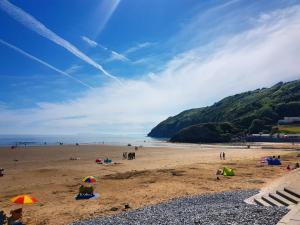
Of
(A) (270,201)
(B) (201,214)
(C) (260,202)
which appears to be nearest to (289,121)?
(C) (260,202)

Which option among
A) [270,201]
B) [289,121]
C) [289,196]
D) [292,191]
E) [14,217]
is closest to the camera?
[14,217]

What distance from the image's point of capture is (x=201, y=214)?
16281mm

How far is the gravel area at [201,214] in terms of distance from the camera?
14602 millimetres

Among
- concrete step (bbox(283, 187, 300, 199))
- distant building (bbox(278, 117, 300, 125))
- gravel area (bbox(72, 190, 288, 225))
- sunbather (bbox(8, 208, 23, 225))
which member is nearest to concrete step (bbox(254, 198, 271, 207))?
gravel area (bbox(72, 190, 288, 225))

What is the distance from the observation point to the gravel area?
1460 cm

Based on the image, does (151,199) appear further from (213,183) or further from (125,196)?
(213,183)

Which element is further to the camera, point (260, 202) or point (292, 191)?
point (260, 202)

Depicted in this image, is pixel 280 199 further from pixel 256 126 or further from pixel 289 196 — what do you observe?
pixel 256 126

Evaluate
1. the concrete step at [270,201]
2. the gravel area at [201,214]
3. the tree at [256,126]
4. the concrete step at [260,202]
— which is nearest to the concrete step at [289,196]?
the concrete step at [270,201]

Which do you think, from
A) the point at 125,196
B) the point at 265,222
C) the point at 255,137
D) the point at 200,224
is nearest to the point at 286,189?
the point at 265,222

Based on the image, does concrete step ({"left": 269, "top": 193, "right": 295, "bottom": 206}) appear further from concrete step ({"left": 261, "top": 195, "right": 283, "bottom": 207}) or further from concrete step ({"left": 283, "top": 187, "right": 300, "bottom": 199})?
concrete step ({"left": 283, "top": 187, "right": 300, "bottom": 199})

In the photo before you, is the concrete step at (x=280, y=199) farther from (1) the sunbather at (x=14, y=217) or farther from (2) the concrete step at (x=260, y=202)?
(1) the sunbather at (x=14, y=217)

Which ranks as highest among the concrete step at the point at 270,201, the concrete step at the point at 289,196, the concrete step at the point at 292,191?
the concrete step at the point at 292,191

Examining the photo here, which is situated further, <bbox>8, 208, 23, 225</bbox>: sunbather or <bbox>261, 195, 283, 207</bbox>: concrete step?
<bbox>261, 195, 283, 207</bbox>: concrete step
